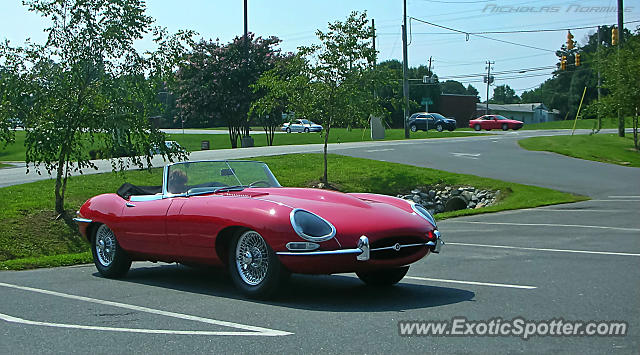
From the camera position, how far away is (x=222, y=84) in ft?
148

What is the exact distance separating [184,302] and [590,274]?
4210mm

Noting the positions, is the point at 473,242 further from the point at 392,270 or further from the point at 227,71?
the point at 227,71

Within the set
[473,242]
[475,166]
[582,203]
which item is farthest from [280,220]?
[475,166]

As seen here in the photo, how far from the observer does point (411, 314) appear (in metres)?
6.08

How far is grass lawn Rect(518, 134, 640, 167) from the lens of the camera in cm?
3344

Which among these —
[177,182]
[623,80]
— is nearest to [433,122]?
[623,80]

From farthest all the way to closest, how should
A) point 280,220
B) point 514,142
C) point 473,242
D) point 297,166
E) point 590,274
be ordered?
point 514,142 < point 297,166 < point 473,242 < point 590,274 < point 280,220

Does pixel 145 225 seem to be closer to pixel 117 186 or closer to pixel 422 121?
pixel 117 186

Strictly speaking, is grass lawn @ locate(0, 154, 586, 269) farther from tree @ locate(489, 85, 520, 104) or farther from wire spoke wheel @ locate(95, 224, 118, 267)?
tree @ locate(489, 85, 520, 104)

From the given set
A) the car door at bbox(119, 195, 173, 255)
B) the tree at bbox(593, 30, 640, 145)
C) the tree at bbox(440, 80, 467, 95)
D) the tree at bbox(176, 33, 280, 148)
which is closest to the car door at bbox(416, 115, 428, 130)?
the tree at bbox(176, 33, 280, 148)

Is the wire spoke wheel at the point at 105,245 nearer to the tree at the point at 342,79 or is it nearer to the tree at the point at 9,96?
the tree at the point at 9,96

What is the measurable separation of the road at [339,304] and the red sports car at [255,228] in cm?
30
